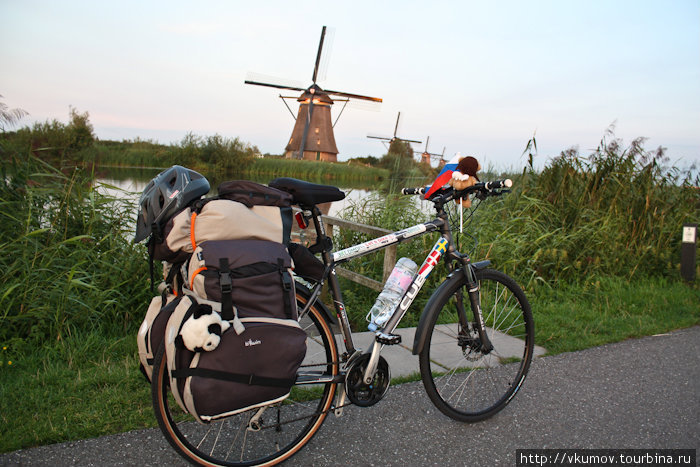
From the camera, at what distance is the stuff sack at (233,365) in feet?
5.76

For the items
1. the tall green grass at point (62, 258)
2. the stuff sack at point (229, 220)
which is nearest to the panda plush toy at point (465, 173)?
the stuff sack at point (229, 220)

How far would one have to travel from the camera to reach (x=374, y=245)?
238 centimetres

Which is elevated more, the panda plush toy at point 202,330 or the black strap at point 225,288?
the black strap at point 225,288

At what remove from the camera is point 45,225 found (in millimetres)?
4012

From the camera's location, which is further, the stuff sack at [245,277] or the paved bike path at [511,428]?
the paved bike path at [511,428]

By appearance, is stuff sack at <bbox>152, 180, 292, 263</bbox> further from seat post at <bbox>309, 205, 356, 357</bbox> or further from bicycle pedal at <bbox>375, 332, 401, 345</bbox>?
bicycle pedal at <bbox>375, 332, 401, 345</bbox>

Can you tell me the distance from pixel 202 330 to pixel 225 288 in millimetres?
167

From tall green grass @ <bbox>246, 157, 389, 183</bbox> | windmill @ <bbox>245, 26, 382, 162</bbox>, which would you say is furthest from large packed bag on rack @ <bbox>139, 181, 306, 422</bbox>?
windmill @ <bbox>245, 26, 382, 162</bbox>

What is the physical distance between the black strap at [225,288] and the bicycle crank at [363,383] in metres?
0.76

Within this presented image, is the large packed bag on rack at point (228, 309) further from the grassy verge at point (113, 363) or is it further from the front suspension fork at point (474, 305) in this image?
the front suspension fork at point (474, 305)

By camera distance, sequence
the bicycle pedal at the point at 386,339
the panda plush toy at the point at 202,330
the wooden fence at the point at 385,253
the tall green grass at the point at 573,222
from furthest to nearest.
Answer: the tall green grass at the point at 573,222 < the wooden fence at the point at 385,253 < the bicycle pedal at the point at 386,339 < the panda plush toy at the point at 202,330

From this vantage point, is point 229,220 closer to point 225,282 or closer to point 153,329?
point 225,282

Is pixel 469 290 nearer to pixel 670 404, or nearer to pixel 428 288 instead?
pixel 670 404

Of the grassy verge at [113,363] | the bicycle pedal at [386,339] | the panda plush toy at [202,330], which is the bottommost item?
the grassy verge at [113,363]
